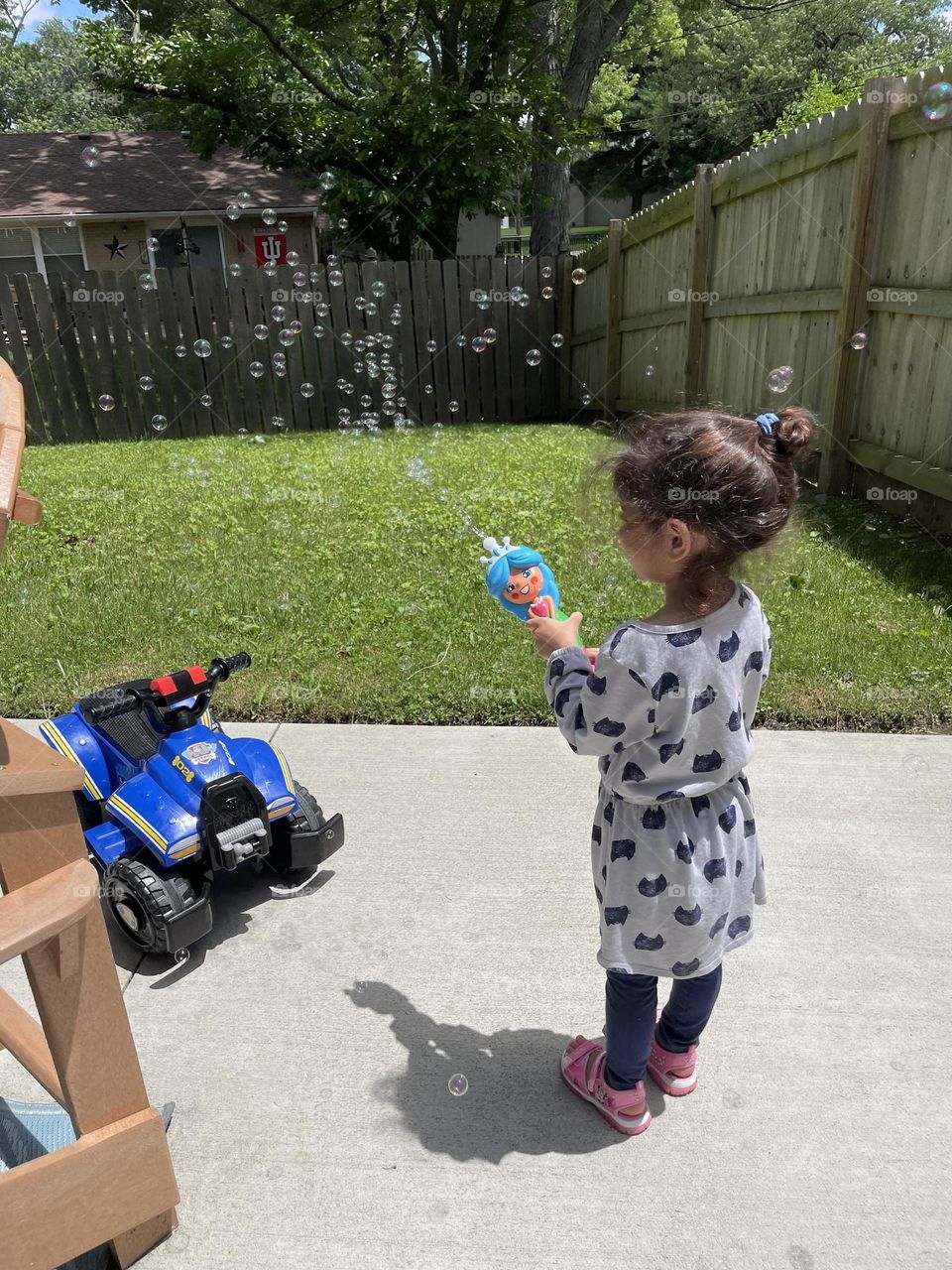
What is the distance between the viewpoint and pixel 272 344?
35.5 feet

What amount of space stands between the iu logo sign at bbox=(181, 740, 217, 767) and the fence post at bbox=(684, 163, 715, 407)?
6.58 meters

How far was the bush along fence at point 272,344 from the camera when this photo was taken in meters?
10.4

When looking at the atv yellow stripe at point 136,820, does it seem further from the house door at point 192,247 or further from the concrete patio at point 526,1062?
the house door at point 192,247

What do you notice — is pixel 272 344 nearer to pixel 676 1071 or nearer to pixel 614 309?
pixel 614 309

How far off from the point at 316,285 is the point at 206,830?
31.9 feet

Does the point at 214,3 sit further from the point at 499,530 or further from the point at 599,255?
the point at 499,530

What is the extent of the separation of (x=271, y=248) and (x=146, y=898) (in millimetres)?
20636

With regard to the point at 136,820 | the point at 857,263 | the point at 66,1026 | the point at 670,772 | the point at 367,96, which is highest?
the point at 367,96

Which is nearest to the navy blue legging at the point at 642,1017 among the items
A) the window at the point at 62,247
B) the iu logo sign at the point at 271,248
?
the iu logo sign at the point at 271,248

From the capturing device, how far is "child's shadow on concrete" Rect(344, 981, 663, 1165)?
1.82 meters

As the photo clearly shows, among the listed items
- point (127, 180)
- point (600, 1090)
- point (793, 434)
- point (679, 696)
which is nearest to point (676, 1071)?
point (600, 1090)

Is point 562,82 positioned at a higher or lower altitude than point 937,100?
higher

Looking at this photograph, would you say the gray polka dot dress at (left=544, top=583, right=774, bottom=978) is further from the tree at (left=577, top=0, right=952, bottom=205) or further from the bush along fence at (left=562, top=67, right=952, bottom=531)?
the tree at (left=577, top=0, right=952, bottom=205)

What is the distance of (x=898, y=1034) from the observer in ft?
6.72
